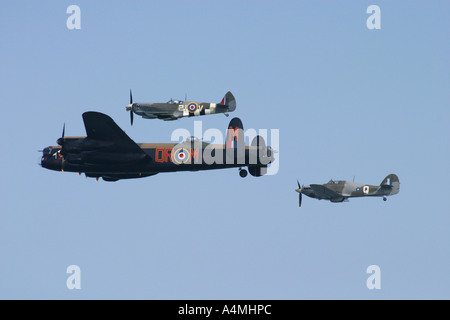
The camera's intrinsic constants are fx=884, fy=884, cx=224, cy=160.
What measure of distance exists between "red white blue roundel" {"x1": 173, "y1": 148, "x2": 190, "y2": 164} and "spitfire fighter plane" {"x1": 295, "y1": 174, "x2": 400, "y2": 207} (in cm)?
1686

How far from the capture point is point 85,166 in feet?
194

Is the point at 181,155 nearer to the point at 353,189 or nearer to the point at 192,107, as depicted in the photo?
the point at 192,107

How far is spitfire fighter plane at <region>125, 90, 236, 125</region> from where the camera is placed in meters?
63.8

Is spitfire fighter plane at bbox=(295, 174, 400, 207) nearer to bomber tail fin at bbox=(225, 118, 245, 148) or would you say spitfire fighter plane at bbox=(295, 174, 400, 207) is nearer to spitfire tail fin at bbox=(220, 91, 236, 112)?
spitfire tail fin at bbox=(220, 91, 236, 112)

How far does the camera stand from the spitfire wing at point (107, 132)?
5638 cm

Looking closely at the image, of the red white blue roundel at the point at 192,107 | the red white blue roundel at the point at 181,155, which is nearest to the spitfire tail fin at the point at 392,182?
the red white blue roundel at the point at 192,107

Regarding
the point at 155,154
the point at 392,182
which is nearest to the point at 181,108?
the point at 155,154

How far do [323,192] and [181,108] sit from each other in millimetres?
15452

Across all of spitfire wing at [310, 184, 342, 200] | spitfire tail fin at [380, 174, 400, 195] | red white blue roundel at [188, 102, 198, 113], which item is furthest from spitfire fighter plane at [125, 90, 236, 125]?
spitfire tail fin at [380, 174, 400, 195]

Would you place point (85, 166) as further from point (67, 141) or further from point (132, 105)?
point (132, 105)

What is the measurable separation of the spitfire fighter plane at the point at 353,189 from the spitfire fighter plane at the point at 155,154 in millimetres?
13422

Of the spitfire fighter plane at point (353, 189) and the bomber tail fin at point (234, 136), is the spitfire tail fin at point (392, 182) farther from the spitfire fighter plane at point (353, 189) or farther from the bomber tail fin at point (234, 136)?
the bomber tail fin at point (234, 136)
